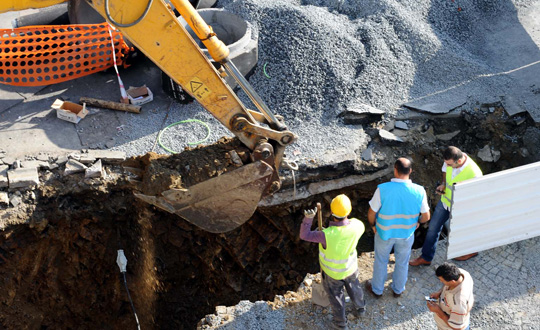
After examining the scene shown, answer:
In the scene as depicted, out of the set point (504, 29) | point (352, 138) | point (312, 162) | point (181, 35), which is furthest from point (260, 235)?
point (504, 29)

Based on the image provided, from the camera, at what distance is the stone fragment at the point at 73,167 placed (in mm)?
7961

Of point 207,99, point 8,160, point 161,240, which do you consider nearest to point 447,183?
point 207,99

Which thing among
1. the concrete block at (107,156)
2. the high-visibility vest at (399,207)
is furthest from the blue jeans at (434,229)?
the concrete block at (107,156)

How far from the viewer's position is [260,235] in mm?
8672

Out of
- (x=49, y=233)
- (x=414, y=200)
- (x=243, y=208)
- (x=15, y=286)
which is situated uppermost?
(x=414, y=200)

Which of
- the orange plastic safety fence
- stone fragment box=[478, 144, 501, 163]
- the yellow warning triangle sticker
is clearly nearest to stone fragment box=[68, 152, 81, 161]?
the orange plastic safety fence

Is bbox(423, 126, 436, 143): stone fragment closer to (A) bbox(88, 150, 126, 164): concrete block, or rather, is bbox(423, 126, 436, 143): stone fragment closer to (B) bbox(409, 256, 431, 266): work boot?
(B) bbox(409, 256, 431, 266): work boot

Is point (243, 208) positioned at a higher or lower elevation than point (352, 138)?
higher

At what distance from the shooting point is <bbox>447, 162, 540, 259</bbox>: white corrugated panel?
664 cm

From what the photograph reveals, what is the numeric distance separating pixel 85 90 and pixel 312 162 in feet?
13.7

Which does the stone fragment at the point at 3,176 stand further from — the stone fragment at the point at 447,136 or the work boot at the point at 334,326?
the stone fragment at the point at 447,136

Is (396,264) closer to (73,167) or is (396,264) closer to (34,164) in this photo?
(73,167)

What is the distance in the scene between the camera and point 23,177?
7820 mm

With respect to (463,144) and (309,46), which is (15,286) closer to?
(309,46)
